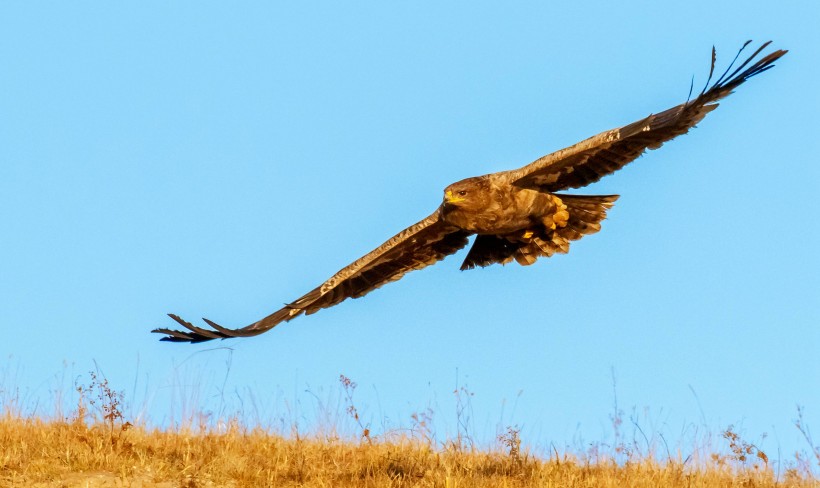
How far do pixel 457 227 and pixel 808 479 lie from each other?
3.65m

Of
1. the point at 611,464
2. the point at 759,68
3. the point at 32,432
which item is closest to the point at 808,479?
the point at 611,464

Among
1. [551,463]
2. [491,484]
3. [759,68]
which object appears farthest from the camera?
[551,463]

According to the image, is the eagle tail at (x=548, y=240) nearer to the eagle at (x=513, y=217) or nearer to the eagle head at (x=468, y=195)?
the eagle at (x=513, y=217)

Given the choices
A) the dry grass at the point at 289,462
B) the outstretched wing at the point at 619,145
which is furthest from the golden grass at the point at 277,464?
the outstretched wing at the point at 619,145

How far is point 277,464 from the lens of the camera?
6973mm

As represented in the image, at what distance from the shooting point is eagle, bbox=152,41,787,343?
768cm

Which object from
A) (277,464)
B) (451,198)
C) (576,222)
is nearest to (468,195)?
(451,198)

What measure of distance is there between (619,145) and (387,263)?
8.27 feet

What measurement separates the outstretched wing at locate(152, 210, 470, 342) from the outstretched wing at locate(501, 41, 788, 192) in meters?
1.08

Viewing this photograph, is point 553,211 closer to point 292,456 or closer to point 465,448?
point 465,448

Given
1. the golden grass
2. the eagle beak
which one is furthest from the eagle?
the golden grass

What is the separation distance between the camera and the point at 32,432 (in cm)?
766

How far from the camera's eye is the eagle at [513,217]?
768 cm

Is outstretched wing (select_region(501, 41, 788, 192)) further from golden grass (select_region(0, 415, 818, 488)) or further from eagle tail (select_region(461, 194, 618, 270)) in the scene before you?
golden grass (select_region(0, 415, 818, 488))
